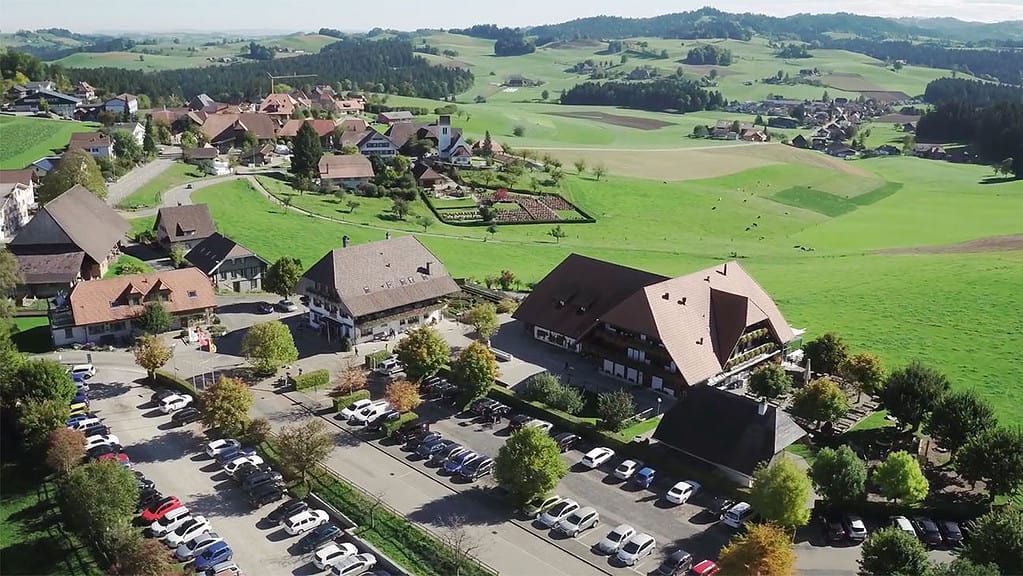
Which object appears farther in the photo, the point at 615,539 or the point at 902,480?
the point at 902,480

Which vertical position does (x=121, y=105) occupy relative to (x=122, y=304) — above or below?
above

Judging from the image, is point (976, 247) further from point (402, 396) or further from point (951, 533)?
point (402, 396)

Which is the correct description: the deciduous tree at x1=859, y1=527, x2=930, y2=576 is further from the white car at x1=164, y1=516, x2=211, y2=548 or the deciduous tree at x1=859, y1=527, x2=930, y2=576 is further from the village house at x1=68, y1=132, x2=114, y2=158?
the village house at x1=68, y1=132, x2=114, y2=158

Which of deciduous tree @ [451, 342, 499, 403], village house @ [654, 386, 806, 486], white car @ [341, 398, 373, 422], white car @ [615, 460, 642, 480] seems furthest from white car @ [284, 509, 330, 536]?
village house @ [654, 386, 806, 486]

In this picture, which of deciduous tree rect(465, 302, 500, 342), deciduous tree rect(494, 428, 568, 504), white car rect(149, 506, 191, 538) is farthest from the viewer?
deciduous tree rect(465, 302, 500, 342)

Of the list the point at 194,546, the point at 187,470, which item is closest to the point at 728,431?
the point at 194,546

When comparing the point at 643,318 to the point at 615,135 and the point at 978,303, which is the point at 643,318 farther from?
the point at 615,135

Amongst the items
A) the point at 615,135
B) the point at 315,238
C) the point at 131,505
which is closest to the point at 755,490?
the point at 131,505
